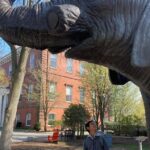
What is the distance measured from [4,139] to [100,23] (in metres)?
14.1

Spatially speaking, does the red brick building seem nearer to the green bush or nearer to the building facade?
the building facade

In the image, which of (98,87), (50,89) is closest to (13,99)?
(98,87)

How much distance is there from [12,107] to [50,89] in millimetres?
24258

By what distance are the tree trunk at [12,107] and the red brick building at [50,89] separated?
21.2 m

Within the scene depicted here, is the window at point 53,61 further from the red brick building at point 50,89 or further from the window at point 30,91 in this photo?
the window at point 30,91

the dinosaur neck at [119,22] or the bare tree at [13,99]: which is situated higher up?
the bare tree at [13,99]

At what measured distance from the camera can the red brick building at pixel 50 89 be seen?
39531 mm

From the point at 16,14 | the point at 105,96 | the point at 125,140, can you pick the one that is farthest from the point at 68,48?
the point at 105,96

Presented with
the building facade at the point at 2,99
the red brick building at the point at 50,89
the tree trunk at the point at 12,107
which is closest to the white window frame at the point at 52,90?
the red brick building at the point at 50,89

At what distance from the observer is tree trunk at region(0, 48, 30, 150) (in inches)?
593

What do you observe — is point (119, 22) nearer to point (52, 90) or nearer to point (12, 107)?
point (12, 107)

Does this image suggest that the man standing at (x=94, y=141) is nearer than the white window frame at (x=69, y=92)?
Yes

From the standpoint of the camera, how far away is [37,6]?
1.51 m

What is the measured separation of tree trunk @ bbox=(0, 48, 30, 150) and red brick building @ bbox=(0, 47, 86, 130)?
21.2m
